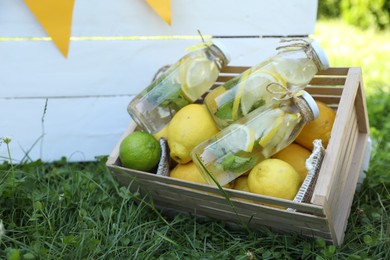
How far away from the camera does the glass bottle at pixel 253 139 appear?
4.17 feet

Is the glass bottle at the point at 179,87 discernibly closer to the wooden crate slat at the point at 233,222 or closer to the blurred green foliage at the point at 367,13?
the wooden crate slat at the point at 233,222

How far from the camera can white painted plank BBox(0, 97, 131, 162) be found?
178cm

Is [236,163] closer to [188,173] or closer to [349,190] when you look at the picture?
[188,173]

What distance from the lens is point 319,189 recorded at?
115cm

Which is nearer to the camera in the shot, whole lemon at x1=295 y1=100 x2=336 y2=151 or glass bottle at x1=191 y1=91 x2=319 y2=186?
glass bottle at x1=191 y1=91 x2=319 y2=186

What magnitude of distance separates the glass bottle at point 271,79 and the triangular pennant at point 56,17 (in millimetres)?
613

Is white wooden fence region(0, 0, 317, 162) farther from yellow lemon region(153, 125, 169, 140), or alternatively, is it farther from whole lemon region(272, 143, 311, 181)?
whole lemon region(272, 143, 311, 181)

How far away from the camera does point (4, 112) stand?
5.78 ft

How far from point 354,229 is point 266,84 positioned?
438 millimetres

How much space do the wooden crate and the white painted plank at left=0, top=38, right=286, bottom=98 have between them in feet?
1.09

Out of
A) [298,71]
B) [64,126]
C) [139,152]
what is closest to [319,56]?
[298,71]

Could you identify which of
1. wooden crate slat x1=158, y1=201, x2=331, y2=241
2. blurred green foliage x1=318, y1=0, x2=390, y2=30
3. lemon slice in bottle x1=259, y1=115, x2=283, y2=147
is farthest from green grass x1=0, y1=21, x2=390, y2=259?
blurred green foliage x1=318, y1=0, x2=390, y2=30

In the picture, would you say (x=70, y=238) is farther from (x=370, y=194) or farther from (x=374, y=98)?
(x=374, y=98)

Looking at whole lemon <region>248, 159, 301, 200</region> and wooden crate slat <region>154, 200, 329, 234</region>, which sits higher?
whole lemon <region>248, 159, 301, 200</region>
